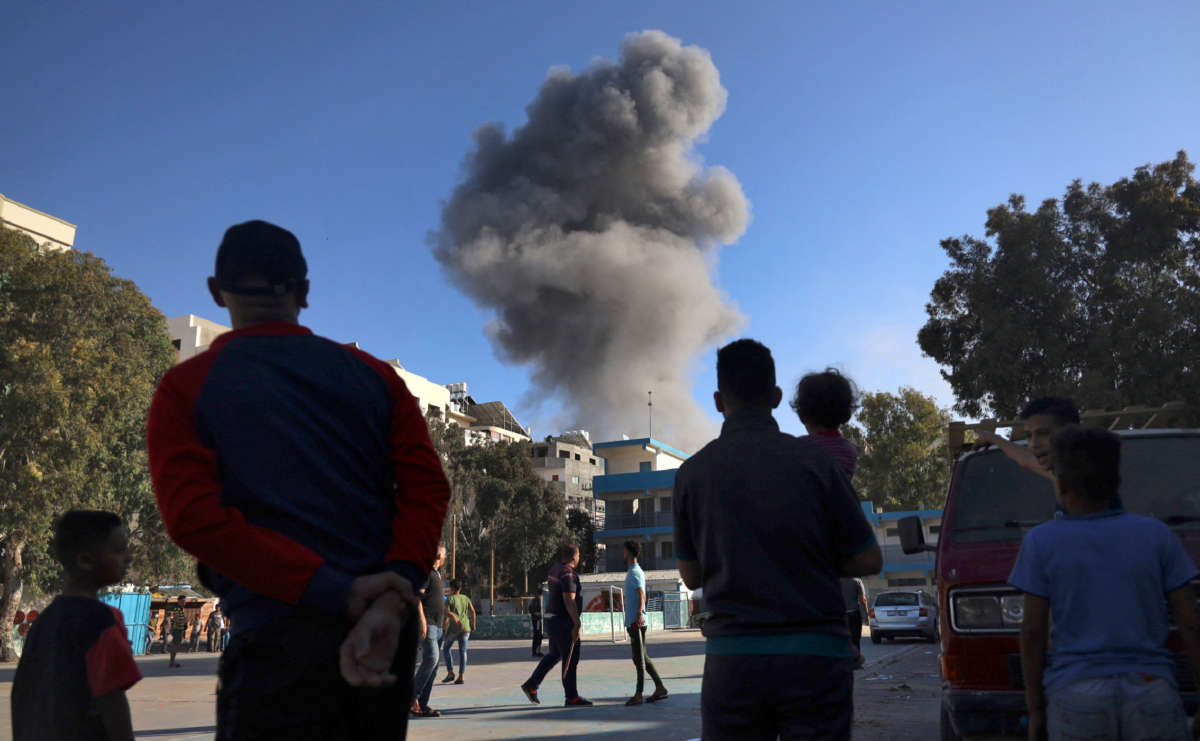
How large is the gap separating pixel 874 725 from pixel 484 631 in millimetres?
29868

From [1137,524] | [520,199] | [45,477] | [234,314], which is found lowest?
[1137,524]

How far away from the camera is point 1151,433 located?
Result: 15.5 ft

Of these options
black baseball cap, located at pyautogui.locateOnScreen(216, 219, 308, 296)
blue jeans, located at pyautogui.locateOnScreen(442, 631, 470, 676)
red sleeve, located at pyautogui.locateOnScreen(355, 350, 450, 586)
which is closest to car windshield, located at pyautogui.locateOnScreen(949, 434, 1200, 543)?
red sleeve, located at pyautogui.locateOnScreen(355, 350, 450, 586)

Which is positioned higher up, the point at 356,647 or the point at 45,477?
the point at 45,477

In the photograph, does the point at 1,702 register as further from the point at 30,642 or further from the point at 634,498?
the point at 634,498

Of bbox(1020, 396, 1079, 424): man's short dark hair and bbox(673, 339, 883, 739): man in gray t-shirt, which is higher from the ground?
bbox(1020, 396, 1079, 424): man's short dark hair

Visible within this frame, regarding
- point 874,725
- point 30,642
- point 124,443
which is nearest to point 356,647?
point 30,642

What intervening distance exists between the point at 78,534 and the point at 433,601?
592cm

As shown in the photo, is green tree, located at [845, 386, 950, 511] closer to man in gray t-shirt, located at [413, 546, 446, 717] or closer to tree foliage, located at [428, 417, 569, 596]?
tree foliage, located at [428, 417, 569, 596]

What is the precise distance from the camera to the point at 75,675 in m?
2.34

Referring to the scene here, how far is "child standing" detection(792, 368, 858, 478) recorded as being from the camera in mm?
4086

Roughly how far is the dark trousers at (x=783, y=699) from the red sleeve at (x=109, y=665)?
5.00ft

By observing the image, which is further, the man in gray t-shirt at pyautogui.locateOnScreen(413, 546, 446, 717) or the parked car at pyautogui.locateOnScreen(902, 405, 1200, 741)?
the man in gray t-shirt at pyautogui.locateOnScreen(413, 546, 446, 717)

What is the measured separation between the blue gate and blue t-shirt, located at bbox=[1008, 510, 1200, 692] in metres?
26.1
